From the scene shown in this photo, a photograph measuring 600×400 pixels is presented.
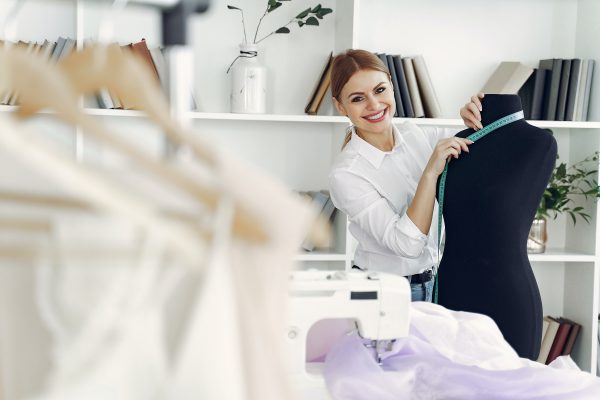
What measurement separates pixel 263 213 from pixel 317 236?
0.05 m

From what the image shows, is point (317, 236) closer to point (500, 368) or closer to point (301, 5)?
point (500, 368)

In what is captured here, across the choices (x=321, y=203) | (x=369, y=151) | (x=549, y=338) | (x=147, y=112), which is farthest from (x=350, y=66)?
(x=147, y=112)

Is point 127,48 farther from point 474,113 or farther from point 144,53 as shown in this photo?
point 474,113

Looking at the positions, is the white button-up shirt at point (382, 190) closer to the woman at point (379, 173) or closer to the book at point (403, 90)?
the woman at point (379, 173)

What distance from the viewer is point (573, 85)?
3.21 metres

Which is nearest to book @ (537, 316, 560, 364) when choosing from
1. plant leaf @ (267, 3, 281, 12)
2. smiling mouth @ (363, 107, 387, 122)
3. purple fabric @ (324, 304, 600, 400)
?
smiling mouth @ (363, 107, 387, 122)

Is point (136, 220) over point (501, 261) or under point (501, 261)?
over

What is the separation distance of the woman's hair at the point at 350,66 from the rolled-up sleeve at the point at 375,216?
264mm

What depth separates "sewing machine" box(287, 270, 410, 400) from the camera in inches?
52.7

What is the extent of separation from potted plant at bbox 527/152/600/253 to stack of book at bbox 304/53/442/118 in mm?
537

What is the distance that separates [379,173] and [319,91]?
30.6 inches

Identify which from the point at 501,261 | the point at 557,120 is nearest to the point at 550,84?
the point at 557,120

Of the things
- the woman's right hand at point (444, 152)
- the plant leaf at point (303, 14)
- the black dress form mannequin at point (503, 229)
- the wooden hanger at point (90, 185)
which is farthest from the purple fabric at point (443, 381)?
the plant leaf at point (303, 14)

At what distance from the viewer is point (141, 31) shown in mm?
3193
